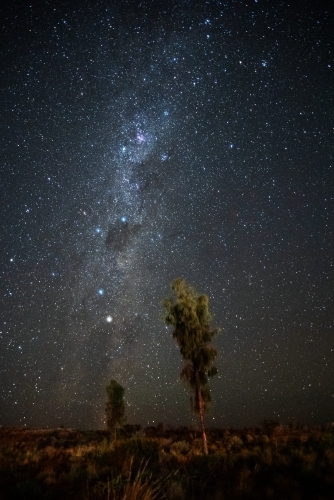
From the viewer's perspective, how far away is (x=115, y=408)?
29.1 metres

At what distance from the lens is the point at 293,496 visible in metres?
7.07

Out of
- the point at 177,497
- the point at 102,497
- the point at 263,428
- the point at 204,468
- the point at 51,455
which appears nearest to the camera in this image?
the point at 102,497

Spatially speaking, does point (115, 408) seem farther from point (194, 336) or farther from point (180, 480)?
point (180, 480)

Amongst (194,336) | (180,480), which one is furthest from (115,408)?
(180,480)

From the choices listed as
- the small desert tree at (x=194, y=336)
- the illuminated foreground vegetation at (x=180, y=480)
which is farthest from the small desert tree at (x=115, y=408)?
the illuminated foreground vegetation at (x=180, y=480)

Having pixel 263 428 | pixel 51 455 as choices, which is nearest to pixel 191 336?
pixel 51 455

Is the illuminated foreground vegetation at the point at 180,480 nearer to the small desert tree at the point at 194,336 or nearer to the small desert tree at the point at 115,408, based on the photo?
the small desert tree at the point at 194,336

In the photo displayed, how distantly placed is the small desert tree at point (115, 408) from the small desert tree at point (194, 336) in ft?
44.4

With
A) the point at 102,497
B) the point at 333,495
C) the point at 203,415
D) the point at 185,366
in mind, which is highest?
the point at 185,366

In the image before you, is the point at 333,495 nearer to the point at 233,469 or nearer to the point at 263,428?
the point at 233,469

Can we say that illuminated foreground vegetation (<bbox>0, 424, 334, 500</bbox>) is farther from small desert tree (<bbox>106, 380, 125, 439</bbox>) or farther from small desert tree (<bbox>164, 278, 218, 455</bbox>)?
small desert tree (<bbox>106, 380, 125, 439</bbox>)

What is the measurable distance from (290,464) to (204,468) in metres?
2.79

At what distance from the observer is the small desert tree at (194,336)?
17984mm

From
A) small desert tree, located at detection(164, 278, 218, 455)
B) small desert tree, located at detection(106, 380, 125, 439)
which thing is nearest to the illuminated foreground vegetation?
small desert tree, located at detection(164, 278, 218, 455)
